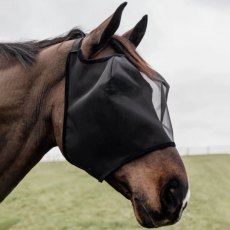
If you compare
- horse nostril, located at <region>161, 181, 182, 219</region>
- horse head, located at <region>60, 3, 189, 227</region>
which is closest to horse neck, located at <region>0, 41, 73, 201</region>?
horse head, located at <region>60, 3, 189, 227</region>

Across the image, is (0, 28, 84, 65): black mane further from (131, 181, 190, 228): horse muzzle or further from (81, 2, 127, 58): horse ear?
(131, 181, 190, 228): horse muzzle

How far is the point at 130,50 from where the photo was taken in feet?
15.2

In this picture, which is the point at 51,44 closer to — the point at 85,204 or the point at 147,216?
the point at 147,216

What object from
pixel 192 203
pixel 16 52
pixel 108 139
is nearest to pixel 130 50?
pixel 108 139

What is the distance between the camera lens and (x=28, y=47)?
4984 mm

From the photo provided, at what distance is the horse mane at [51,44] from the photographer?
4.55 metres

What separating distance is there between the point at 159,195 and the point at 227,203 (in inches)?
1239

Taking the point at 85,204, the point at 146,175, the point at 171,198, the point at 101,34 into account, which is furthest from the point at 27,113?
the point at 85,204

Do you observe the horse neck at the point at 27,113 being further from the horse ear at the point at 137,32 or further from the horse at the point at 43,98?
the horse ear at the point at 137,32

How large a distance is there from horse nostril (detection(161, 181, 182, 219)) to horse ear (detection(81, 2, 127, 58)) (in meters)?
1.44

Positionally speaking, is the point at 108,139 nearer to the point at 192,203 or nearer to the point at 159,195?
the point at 159,195

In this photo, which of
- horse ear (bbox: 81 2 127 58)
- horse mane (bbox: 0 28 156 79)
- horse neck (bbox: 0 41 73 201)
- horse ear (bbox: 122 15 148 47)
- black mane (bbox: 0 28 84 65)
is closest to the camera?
horse ear (bbox: 81 2 127 58)

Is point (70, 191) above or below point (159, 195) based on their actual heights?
below

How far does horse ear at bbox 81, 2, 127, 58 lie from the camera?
4.35m
